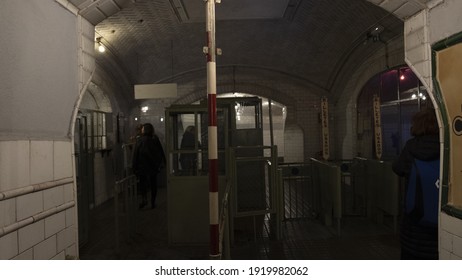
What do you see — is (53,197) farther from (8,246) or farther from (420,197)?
(420,197)

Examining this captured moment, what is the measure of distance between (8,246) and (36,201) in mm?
321

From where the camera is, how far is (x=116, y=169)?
8.67 metres

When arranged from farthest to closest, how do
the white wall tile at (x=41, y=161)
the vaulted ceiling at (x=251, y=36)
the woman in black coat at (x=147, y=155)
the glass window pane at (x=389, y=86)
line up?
the glass window pane at (x=389, y=86) < the woman in black coat at (x=147, y=155) < the vaulted ceiling at (x=251, y=36) < the white wall tile at (x=41, y=161)

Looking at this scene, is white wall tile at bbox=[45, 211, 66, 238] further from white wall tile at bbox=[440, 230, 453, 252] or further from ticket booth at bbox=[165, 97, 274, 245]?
white wall tile at bbox=[440, 230, 453, 252]

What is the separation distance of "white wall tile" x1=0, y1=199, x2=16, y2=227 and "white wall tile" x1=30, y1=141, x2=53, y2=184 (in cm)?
21

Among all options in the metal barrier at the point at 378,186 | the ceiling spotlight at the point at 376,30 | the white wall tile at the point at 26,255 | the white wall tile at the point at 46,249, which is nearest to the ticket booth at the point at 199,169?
the metal barrier at the point at 378,186

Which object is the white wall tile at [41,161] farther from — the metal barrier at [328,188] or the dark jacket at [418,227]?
the metal barrier at [328,188]

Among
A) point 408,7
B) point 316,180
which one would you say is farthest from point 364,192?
point 408,7

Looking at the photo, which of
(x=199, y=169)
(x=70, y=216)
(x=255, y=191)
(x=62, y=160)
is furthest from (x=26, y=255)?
(x=255, y=191)

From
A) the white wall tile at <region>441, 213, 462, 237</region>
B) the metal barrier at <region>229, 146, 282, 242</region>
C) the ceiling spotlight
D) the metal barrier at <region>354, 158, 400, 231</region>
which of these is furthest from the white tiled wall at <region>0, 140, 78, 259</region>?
the ceiling spotlight

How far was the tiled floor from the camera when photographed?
165 inches

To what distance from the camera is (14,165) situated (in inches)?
76.3

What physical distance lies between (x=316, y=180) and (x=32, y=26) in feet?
15.8

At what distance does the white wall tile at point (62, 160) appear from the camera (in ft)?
7.82
